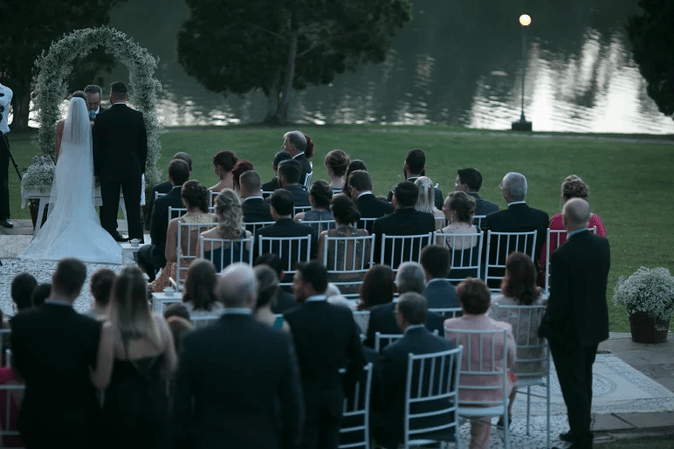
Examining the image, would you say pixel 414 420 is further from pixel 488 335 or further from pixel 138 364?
pixel 138 364

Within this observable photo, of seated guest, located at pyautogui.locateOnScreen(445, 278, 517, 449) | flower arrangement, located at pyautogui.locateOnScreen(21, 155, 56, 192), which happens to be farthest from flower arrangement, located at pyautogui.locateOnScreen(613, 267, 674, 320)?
flower arrangement, located at pyautogui.locateOnScreen(21, 155, 56, 192)

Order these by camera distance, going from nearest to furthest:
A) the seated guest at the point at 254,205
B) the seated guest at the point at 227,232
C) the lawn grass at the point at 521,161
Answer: the seated guest at the point at 227,232 < the seated guest at the point at 254,205 < the lawn grass at the point at 521,161

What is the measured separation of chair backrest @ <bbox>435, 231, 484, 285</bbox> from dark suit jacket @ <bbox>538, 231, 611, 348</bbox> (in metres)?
1.63

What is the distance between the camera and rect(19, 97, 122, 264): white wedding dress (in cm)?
1097

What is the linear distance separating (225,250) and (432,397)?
7.70 feet

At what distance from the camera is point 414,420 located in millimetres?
5352

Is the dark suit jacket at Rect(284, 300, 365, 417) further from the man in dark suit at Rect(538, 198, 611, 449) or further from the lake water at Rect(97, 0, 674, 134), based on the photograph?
the lake water at Rect(97, 0, 674, 134)

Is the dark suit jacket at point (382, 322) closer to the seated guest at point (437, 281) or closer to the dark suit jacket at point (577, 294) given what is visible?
the seated guest at point (437, 281)

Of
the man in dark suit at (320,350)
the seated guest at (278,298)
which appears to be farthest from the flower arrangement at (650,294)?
the man in dark suit at (320,350)

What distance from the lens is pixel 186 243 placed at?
25.1 ft

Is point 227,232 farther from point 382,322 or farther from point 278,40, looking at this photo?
point 278,40

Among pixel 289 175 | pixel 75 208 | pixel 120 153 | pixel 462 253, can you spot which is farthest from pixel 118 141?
pixel 462 253

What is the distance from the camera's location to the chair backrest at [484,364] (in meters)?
5.62

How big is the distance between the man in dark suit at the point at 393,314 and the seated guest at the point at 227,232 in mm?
1800
